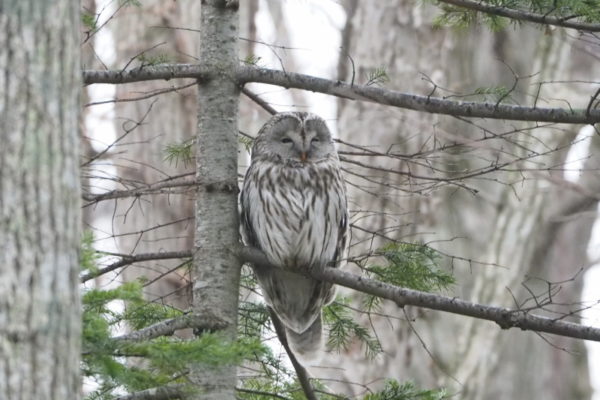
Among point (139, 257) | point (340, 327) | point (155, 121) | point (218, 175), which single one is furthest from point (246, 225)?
point (155, 121)

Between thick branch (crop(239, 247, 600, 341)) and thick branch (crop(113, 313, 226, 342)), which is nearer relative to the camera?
thick branch (crop(239, 247, 600, 341))

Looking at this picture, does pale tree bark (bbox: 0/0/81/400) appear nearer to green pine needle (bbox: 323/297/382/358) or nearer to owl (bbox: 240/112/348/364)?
owl (bbox: 240/112/348/364)

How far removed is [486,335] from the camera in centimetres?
1131

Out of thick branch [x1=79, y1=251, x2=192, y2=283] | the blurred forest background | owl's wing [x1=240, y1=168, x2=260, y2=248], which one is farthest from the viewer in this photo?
the blurred forest background

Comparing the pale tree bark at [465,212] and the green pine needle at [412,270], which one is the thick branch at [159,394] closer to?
the green pine needle at [412,270]

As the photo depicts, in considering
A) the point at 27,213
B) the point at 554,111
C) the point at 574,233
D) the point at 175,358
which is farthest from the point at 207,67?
the point at 574,233

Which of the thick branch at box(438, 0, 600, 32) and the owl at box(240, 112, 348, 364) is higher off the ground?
the thick branch at box(438, 0, 600, 32)

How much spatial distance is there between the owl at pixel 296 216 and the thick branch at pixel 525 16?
1245mm

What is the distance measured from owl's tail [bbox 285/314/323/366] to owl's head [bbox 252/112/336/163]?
906 millimetres

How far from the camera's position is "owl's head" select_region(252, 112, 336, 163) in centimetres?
586

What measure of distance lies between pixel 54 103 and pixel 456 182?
2.74 meters

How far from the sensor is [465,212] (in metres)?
12.4

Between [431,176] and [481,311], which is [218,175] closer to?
[481,311]

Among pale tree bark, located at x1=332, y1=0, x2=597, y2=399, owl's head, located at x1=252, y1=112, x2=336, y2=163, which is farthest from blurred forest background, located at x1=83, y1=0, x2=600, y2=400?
owl's head, located at x1=252, y1=112, x2=336, y2=163
